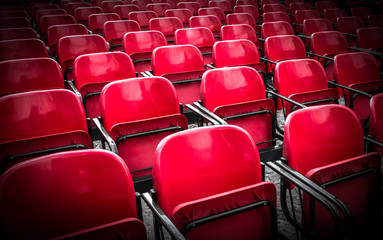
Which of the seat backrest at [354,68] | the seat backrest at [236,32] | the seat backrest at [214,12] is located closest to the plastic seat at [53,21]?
the seat backrest at [236,32]

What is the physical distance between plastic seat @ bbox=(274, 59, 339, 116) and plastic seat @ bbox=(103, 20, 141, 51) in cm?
208

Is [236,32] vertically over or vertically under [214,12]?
under

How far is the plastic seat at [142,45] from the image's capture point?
3.36 metres

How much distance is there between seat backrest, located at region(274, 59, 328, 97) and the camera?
2.56 metres

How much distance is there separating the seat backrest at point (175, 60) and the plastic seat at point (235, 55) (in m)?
0.20

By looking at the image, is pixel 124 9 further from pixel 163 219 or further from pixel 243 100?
pixel 163 219

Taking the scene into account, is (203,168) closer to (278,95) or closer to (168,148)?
(168,148)

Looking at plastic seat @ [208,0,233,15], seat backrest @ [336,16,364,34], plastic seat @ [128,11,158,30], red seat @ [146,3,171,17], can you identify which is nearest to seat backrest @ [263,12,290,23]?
seat backrest @ [336,16,364,34]

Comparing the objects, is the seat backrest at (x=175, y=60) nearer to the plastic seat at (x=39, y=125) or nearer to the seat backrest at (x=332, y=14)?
the plastic seat at (x=39, y=125)

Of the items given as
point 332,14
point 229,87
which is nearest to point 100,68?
point 229,87

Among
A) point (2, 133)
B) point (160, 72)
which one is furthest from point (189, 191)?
point (160, 72)

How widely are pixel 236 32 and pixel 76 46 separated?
1.85 m

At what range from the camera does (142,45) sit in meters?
3.51

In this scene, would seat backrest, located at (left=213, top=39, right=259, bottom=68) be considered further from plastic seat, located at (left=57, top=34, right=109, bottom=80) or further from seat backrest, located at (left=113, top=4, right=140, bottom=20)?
seat backrest, located at (left=113, top=4, right=140, bottom=20)
